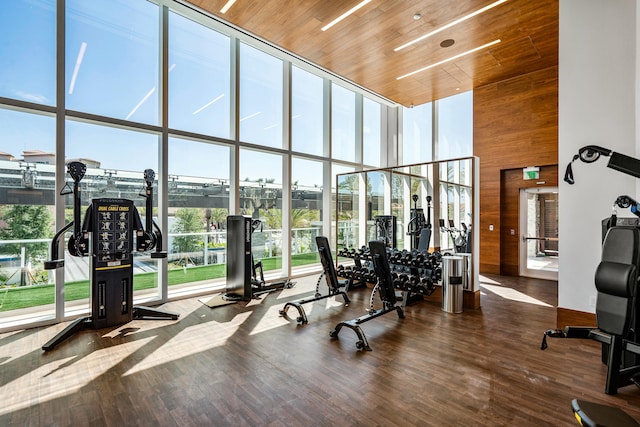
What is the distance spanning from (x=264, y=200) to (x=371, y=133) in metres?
4.16

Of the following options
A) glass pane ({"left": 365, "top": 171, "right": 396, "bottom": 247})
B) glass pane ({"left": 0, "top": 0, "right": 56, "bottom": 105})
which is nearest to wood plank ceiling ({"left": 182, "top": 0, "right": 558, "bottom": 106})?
glass pane ({"left": 0, "top": 0, "right": 56, "bottom": 105})

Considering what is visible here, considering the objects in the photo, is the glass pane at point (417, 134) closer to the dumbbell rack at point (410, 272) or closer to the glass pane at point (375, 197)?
the glass pane at point (375, 197)

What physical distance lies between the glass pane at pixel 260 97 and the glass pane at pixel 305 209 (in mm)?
891

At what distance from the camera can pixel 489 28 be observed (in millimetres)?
5035

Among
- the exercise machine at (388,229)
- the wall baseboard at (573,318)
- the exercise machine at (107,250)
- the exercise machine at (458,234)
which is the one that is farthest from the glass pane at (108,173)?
the wall baseboard at (573,318)

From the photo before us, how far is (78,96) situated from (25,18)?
3.51 feet

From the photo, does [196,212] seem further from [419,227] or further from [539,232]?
[539,232]

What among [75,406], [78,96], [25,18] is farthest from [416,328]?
[25,18]

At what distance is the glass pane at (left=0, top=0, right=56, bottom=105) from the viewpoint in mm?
4102

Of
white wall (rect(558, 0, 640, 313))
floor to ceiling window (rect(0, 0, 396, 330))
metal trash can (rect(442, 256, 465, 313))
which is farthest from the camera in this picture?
metal trash can (rect(442, 256, 465, 313))

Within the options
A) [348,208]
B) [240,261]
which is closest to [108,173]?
[240,261]

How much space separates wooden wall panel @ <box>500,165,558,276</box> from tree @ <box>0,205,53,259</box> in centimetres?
875

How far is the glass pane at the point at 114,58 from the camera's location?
4.57m

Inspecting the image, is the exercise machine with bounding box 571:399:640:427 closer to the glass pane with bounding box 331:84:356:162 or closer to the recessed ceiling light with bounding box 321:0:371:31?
the recessed ceiling light with bounding box 321:0:371:31
